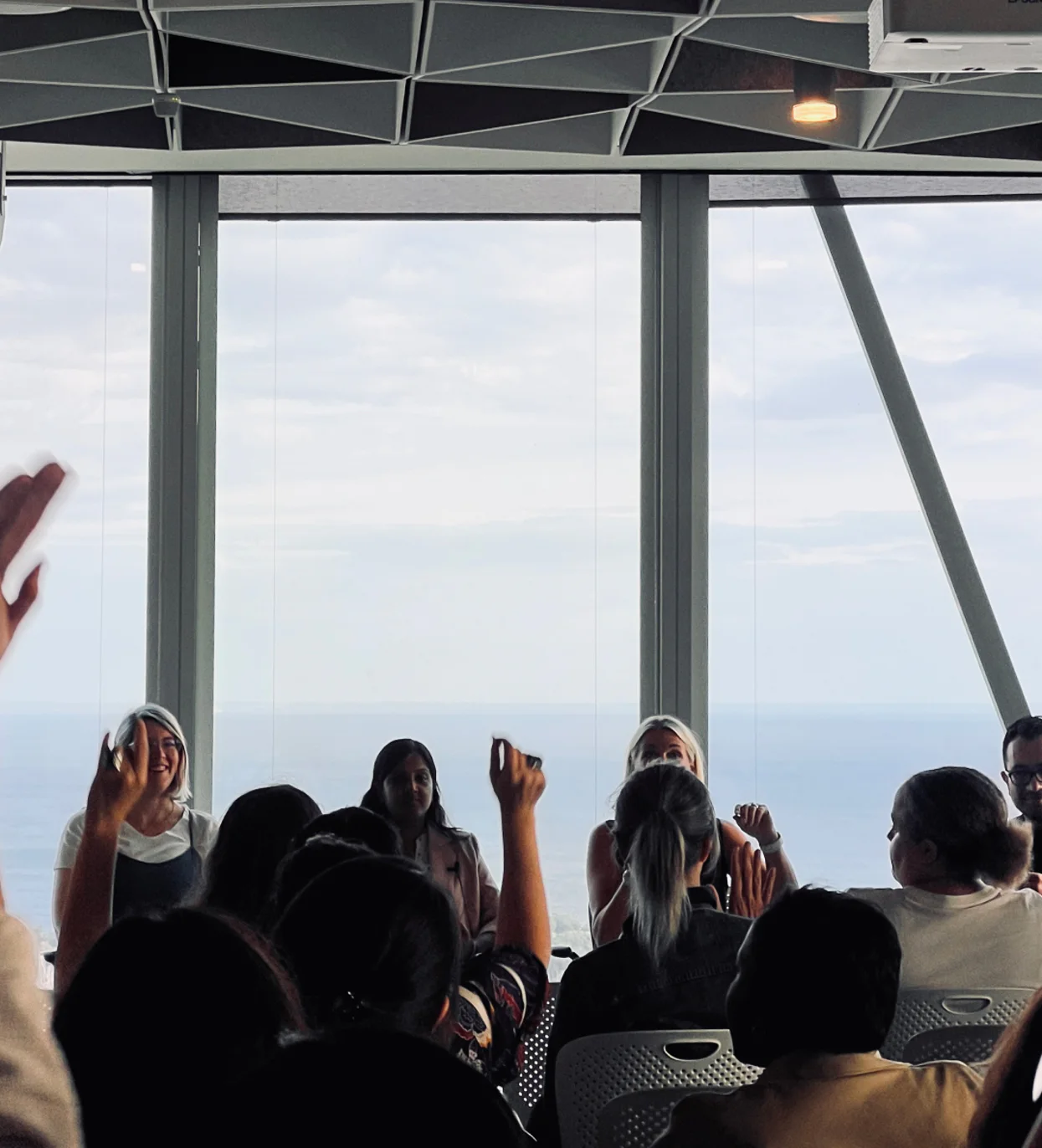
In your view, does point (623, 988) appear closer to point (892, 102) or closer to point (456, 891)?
point (456, 891)

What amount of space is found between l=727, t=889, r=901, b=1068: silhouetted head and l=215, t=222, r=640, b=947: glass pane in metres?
3.95

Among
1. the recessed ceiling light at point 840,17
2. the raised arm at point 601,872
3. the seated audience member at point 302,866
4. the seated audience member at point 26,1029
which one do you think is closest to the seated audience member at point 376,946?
the seated audience member at point 302,866

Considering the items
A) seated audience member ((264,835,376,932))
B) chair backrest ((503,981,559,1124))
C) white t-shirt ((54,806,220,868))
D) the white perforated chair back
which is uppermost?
seated audience member ((264,835,376,932))

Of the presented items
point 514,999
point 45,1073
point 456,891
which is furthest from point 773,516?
point 45,1073

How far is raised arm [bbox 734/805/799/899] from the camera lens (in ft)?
12.0

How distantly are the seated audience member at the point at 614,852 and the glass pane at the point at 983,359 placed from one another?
6.58 feet

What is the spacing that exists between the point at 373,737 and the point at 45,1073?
507cm

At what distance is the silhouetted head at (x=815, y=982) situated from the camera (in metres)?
1.80

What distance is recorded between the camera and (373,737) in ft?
19.2

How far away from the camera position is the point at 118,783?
2.04 metres

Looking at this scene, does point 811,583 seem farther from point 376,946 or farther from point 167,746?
point 376,946

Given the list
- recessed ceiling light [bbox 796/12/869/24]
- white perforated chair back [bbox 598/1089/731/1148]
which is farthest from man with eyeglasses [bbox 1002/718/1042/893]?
white perforated chair back [bbox 598/1089/731/1148]

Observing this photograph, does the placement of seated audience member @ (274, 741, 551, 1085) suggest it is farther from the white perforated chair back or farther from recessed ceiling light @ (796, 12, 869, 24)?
recessed ceiling light @ (796, 12, 869, 24)

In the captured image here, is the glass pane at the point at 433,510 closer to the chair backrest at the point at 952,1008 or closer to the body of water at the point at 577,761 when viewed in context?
the body of water at the point at 577,761
